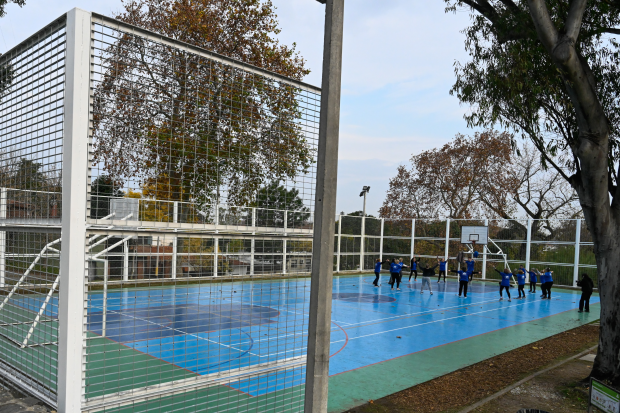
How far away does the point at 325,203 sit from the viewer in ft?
10.0

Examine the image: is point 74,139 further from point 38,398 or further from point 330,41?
point 38,398

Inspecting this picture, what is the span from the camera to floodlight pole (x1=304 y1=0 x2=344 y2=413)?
303 cm

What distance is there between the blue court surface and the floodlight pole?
1468 mm

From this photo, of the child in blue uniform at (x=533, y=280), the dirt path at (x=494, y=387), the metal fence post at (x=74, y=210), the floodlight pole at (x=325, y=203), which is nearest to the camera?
the metal fence post at (x=74, y=210)

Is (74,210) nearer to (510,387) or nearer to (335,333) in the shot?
(510,387)

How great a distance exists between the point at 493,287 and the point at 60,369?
79.2ft

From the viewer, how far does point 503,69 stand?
391 inches

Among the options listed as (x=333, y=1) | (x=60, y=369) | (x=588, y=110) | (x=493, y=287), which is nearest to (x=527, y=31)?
(x=588, y=110)

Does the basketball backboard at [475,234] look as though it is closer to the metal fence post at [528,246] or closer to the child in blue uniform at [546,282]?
the metal fence post at [528,246]

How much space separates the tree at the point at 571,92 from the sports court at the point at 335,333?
10.5 feet

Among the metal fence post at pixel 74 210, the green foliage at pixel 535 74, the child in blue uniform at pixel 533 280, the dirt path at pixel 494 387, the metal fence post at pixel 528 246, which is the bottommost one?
the child in blue uniform at pixel 533 280

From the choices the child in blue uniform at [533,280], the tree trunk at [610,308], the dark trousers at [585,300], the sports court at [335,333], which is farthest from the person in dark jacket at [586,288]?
the tree trunk at [610,308]

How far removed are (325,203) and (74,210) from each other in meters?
1.50

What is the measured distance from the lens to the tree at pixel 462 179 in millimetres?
33406
